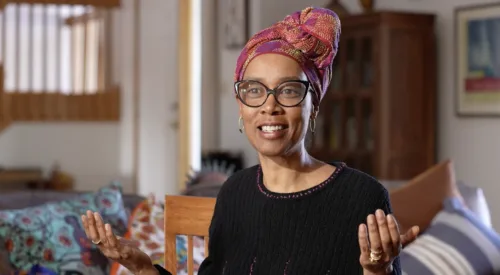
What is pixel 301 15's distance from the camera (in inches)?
58.0

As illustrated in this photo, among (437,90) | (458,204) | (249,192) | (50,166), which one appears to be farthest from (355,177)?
(50,166)

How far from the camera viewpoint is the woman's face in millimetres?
1431

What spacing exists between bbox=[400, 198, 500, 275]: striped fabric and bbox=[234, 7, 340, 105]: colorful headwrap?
1413mm

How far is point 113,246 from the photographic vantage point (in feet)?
4.62

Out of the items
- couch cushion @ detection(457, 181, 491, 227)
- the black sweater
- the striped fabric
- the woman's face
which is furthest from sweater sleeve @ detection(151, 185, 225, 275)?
couch cushion @ detection(457, 181, 491, 227)

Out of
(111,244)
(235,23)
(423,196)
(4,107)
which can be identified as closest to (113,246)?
(111,244)

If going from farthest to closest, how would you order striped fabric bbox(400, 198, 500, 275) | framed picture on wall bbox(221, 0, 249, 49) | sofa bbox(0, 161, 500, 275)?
framed picture on wall bbox(221, 0, 249, 49)
striped fabric bbox(400, 198, 500, 275)
sofa bbox(0, 161, 500, 275)

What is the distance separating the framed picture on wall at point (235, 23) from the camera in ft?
22.7

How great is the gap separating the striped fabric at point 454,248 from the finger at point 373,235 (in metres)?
1.62

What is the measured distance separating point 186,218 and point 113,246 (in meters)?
0.48

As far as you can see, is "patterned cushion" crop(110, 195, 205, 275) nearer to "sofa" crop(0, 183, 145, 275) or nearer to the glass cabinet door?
"sofa" crop(0, 183, 145, 275)

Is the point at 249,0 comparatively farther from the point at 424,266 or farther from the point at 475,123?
the point at 424,266

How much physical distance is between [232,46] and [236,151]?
2.73ft

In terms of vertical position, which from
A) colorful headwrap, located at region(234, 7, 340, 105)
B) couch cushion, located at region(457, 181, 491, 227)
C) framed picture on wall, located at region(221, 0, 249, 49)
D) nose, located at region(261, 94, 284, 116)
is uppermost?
framed picture on wall, located at region(221, 0, 249, 49)
